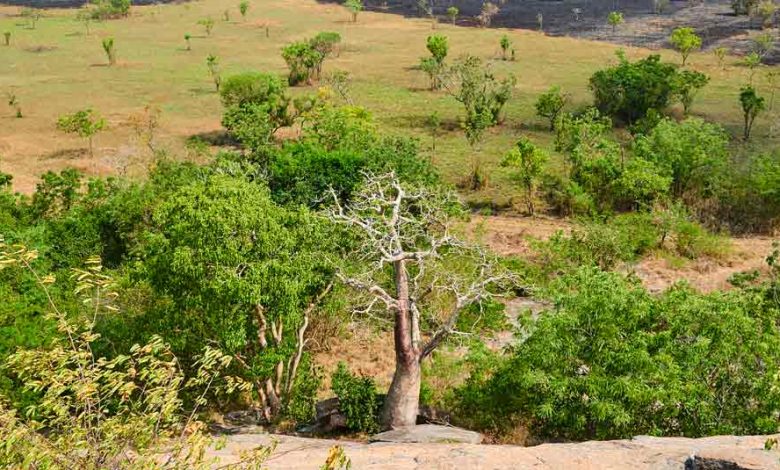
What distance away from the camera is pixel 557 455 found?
12.9m

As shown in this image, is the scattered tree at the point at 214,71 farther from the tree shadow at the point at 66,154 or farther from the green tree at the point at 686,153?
the green tree at the point at 686,153

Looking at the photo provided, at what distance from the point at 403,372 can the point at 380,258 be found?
2.62m

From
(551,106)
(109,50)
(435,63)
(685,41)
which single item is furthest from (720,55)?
(109,50)

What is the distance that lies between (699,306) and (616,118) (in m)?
33.5

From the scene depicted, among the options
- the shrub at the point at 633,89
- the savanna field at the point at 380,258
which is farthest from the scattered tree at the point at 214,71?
the shrub at the point at 633,89

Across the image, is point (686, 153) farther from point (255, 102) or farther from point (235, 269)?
point (255, 102)

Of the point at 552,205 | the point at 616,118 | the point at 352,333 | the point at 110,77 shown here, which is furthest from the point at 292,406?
the point at 110,77

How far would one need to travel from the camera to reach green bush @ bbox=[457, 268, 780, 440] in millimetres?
14305

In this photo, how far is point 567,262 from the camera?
26.0m

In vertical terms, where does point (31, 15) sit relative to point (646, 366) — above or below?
above

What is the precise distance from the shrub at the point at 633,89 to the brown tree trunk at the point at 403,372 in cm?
3306

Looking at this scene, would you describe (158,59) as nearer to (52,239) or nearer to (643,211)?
(52,239)

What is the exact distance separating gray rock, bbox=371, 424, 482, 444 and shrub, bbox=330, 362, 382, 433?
3.28 feet

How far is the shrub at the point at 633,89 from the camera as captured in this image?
4434 centimetres
